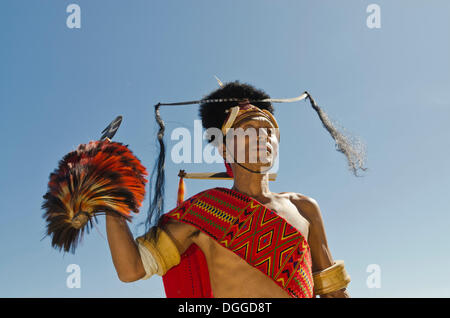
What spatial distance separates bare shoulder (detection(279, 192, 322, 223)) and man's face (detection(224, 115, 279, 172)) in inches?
18.3

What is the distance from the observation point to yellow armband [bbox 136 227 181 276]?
317 cm

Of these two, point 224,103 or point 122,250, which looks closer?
point 122,250

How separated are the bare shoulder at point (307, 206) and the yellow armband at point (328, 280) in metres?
0.46

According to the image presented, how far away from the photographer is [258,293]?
10.6ft

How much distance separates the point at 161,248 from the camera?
3.21 meters

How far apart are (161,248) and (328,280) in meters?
1.51

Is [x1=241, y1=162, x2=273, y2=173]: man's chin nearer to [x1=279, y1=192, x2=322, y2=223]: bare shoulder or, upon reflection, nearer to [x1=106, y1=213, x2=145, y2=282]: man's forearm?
[x1=279, y1=192, x2=322, y2=223]: bare shoulder

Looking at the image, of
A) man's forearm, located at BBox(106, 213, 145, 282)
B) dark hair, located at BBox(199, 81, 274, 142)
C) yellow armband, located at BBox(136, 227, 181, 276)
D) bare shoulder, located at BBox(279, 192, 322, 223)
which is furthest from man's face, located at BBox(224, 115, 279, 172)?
man's forearm, located at BBox(106, 213, 145, 282)

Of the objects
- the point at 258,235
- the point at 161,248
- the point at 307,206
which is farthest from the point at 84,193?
the point at 307,206

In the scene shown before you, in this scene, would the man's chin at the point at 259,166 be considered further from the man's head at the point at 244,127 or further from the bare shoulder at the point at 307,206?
the bare shoulder at the point at 307,206

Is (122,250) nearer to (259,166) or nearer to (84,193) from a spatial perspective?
(84,193)

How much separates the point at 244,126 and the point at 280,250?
3.73 feet
